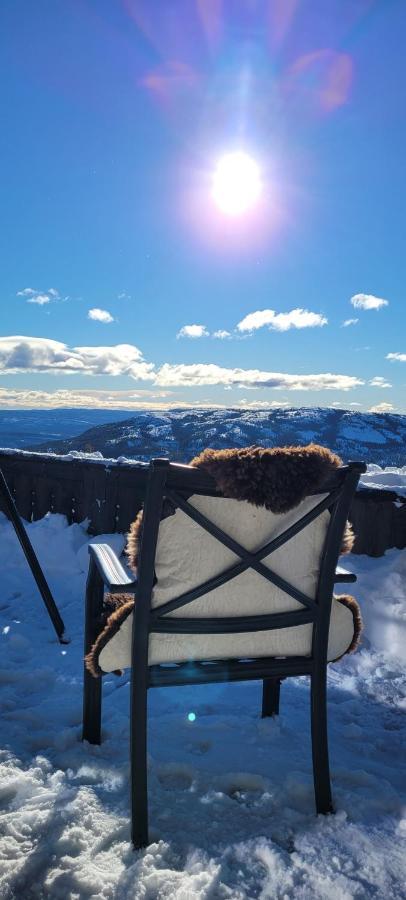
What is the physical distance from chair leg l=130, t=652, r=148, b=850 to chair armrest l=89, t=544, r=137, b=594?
301 millimetres

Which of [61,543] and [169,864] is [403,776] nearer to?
[169,864]

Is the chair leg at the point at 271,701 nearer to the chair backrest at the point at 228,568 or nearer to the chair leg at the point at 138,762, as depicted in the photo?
the chair backrest at the point at 228,568

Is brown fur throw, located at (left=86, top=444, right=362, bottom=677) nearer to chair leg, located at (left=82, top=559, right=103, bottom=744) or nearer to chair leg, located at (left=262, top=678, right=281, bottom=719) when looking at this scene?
chair leg, located at (left=82, top=559, right=103, bottom=744)

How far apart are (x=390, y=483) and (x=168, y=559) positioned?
146 inches

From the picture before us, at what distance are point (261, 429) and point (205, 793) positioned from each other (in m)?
124

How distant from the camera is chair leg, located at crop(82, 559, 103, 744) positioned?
2441mm

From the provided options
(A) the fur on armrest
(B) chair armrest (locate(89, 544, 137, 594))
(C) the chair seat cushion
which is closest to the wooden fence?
(C) the chair seat cushion

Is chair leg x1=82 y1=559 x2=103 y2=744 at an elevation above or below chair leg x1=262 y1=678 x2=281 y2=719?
above

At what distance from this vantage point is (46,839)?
6.05 ft

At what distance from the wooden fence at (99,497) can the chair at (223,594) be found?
2.53 metres

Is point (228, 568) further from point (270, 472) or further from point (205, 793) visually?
point (205, 793)

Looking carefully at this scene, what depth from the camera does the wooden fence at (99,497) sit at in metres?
4.44

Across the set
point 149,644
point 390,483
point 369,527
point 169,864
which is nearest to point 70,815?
point 169,864

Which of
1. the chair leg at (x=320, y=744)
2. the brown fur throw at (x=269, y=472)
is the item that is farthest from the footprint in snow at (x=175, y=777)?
the brown fur throw at (x=269, y=472)
